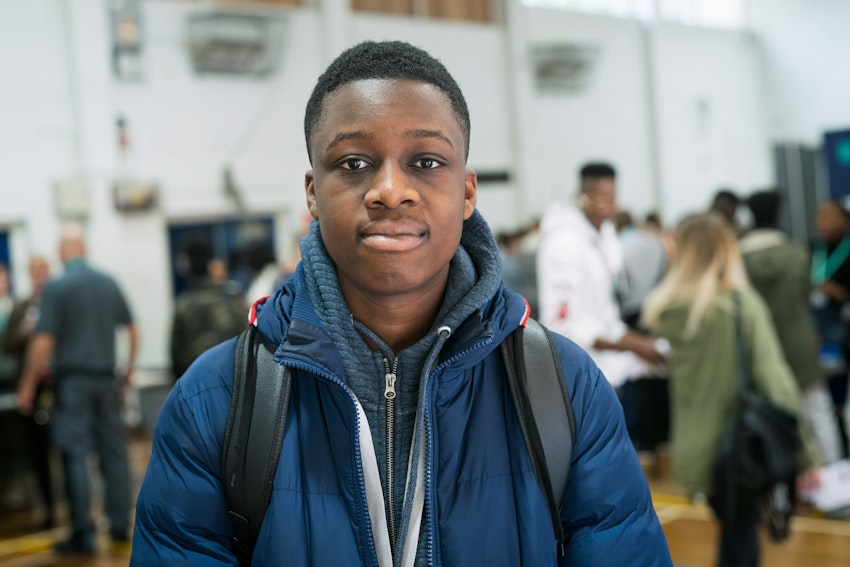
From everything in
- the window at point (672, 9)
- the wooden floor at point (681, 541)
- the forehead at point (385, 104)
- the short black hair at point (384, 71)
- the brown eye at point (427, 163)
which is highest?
the window at point (672, 9)

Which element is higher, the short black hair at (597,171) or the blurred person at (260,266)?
the short black hair at (597,171)

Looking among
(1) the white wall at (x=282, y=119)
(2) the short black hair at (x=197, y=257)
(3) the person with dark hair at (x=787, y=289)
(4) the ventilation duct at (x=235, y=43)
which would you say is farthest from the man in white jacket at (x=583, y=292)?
(4) the ventilation duct at (x=235, y=43)

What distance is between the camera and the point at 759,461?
385 centimetres

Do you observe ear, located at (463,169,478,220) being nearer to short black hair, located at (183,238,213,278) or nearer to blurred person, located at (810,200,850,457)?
short black hair, located at (183,238,213,278)

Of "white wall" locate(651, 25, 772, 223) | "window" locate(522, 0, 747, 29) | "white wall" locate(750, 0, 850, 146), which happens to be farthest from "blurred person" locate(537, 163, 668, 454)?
"white wall" locate(750, 0, 850, 146)

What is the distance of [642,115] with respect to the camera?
54.0ft

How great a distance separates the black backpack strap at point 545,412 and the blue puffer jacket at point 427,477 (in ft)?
0.06

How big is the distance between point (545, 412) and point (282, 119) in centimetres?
1108

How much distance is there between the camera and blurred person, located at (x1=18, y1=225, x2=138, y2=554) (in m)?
5.90

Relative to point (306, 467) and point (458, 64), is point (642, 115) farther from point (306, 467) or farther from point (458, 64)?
point (306, 467)

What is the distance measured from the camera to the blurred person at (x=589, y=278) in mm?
4195

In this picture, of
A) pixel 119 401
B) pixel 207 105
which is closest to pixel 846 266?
pixel 119 401

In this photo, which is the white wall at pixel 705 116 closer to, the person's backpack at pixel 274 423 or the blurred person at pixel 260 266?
the blurred person at pixel 260 266

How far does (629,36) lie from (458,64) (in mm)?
3807
